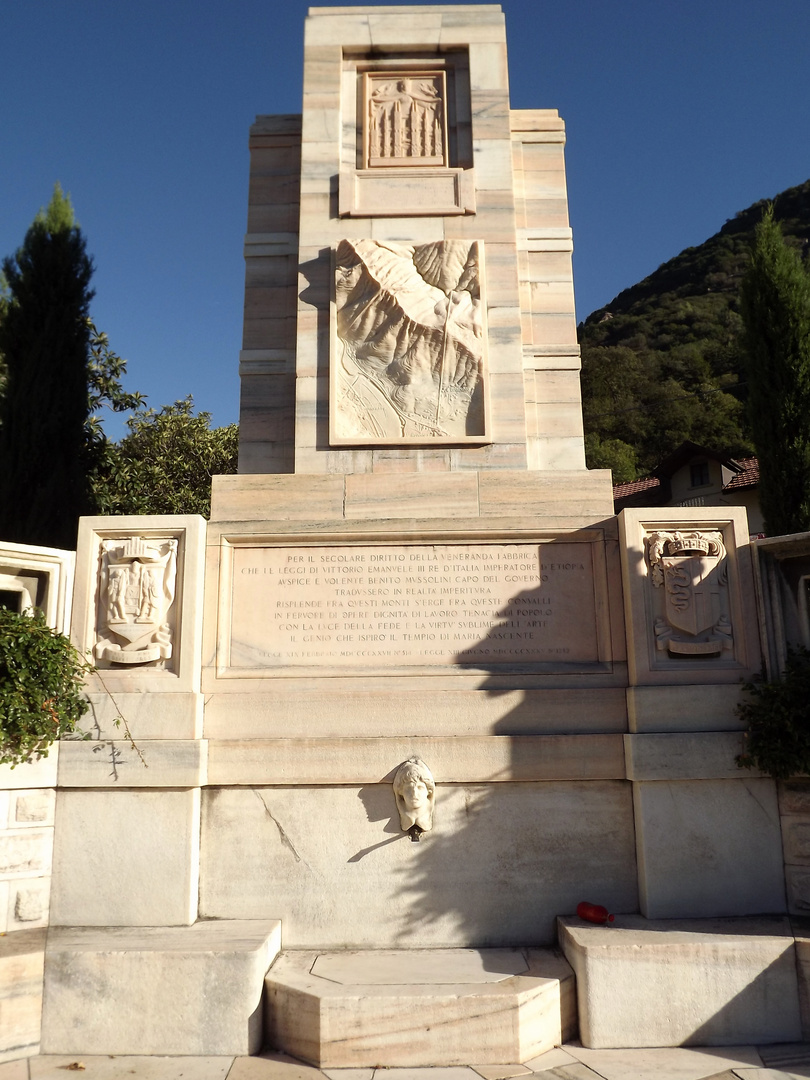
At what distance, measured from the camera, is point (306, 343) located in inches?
325

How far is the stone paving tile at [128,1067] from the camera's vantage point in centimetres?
503

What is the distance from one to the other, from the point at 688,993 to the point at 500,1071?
1408 mm

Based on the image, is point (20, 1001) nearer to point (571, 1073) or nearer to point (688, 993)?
point (571, 1073)

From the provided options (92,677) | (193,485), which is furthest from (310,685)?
(193,485)

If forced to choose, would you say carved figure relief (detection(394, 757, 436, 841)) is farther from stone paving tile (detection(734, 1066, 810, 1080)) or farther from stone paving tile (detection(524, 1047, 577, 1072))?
stone paving tile (detection(734, 1066, 810, 1080))

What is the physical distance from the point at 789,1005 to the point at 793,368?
9.90m

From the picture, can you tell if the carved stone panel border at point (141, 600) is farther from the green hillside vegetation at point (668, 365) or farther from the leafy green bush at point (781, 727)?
the green hillside vegetation at point (668, 365)

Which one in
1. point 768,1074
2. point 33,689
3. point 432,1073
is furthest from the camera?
point 33,689

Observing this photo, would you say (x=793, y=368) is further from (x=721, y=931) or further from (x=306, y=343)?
(x=721, y=931)

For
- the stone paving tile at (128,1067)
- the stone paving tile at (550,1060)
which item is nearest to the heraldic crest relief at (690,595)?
the stone paving tile at (550,1060)

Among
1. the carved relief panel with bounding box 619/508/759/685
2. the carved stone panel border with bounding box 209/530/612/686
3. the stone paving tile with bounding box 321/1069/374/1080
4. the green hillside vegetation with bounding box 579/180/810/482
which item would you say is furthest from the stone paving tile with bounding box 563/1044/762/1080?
the green hillside vegetation with bounding box 579/180/810/482

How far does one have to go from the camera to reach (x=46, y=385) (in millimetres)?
12508

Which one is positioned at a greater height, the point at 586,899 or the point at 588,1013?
the point at 586,899

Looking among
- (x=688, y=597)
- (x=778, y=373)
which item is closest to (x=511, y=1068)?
(x=688, y=597)
